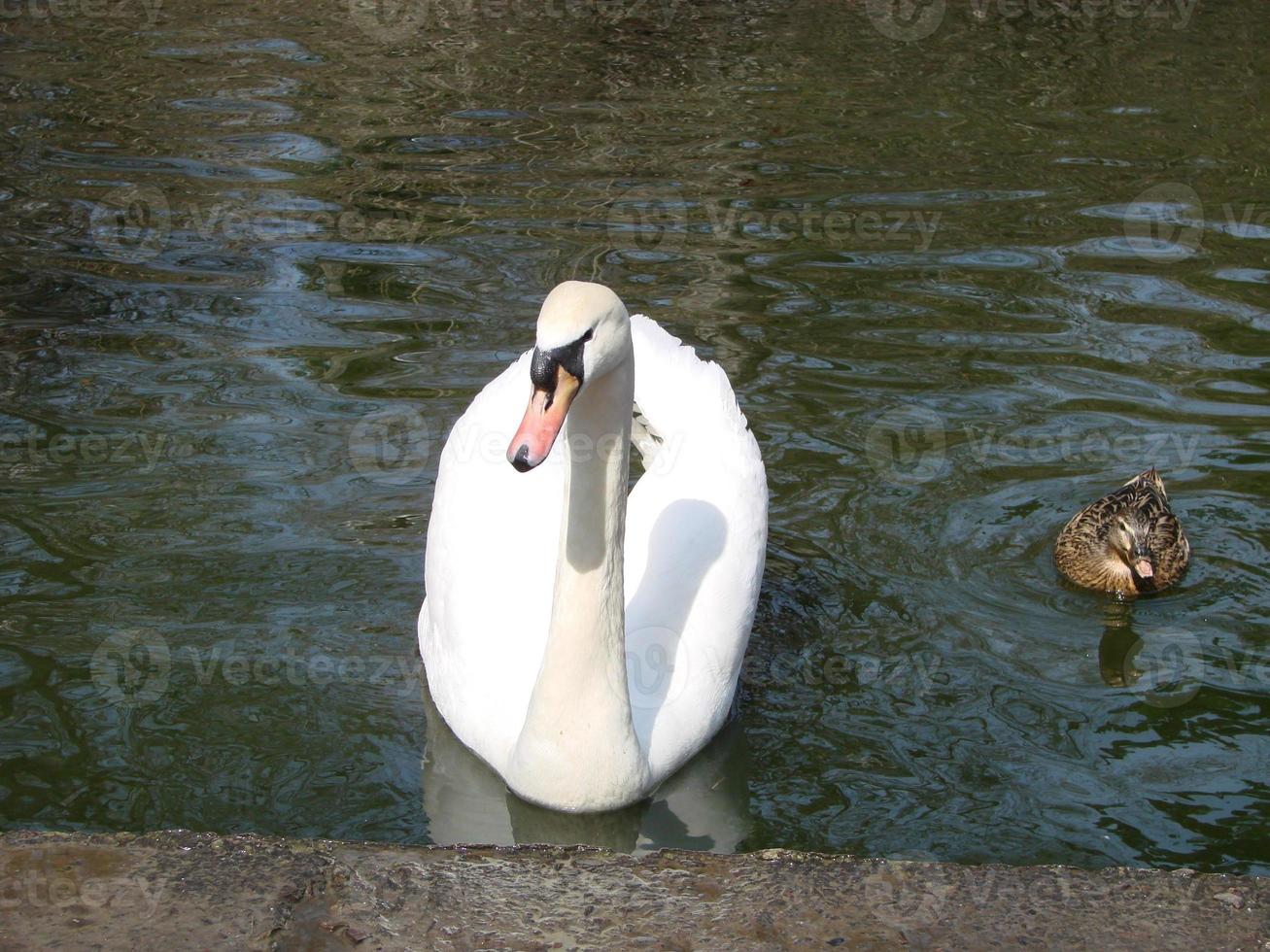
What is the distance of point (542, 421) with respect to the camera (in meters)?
3.77

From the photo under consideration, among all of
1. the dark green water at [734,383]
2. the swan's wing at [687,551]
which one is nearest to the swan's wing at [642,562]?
the swan's wing at [687,551]

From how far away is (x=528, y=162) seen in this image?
11477mm

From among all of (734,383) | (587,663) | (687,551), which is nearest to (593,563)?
(587,663)

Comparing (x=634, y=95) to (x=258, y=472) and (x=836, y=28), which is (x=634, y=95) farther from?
(x=258, y=472)

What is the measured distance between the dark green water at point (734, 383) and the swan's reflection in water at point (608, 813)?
0.06 ft

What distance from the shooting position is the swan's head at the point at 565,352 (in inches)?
149

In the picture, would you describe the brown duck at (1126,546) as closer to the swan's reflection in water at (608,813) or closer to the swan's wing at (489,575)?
the swan's reflection in water at (608,813)

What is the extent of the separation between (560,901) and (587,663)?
3.97ft

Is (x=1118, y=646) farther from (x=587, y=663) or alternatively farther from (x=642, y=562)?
(x=587, y=663)

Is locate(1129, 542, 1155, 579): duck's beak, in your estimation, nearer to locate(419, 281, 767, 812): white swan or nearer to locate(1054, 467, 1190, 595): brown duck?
locate(1054, 467, 1190, 595): brown duck

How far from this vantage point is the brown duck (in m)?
6.07

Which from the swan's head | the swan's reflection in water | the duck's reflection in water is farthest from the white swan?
the duck's reflection in water

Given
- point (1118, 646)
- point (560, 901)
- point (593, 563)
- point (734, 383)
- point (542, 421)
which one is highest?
point (542, 421)

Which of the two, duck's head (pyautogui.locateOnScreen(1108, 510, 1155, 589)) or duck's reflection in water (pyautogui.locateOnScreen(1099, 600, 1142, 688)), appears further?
duck's head (pyautogui.locateOnScreen(1108, 510, 1155, 589))
